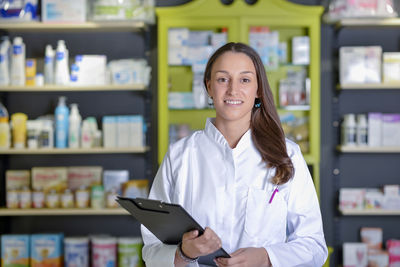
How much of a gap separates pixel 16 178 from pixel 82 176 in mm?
479

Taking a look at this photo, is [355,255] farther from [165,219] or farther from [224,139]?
[165,219]

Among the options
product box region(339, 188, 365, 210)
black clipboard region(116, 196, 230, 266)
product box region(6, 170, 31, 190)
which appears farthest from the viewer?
product box region(6, 170, 31, 190)

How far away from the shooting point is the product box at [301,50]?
3.75 metres

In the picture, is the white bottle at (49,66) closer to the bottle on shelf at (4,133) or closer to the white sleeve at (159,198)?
the bottle on shelf at (4,133)

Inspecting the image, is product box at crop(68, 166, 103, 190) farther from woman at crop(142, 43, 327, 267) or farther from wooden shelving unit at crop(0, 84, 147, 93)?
woman at crop(142, 43, 327, 267)

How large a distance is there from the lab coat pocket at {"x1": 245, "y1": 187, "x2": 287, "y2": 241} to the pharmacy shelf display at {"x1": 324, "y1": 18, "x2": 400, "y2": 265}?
2480 millimetres

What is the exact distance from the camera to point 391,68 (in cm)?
369

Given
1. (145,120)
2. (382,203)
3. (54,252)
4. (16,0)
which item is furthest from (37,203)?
(382,203)

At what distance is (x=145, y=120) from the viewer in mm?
3934

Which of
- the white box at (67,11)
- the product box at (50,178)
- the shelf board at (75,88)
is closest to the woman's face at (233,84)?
the shelf board at (75,88)

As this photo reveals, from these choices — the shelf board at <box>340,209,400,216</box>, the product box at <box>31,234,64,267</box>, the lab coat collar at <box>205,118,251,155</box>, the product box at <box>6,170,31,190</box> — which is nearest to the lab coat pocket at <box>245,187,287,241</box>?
the lab coat collar at <box>205,118,251,155</box>

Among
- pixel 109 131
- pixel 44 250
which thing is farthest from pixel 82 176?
pixel 44 250

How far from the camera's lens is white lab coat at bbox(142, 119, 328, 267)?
1576 mm

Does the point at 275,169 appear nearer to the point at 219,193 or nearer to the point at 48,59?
the point at 219,193
